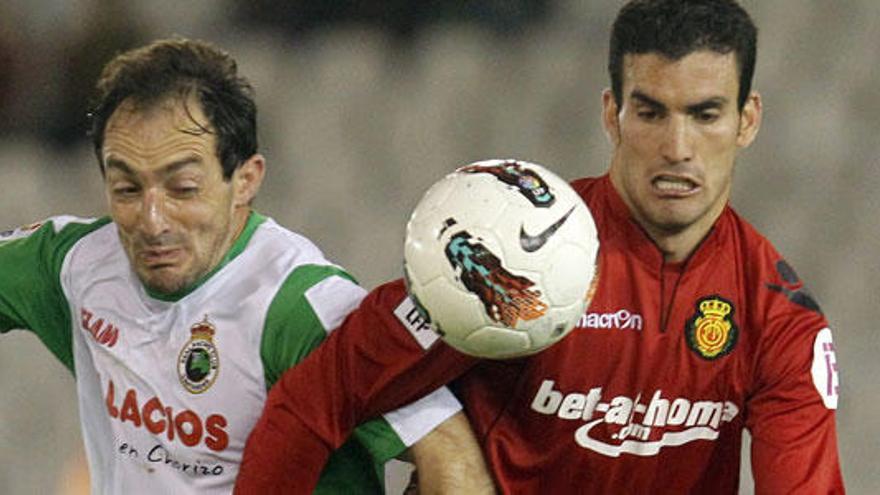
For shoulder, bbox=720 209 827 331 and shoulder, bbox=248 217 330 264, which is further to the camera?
shoulder, bbox=248 217 330 264

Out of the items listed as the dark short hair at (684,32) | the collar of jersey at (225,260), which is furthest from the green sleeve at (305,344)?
the dark short hair at (684,32)

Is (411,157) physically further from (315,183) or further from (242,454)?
(242,454)

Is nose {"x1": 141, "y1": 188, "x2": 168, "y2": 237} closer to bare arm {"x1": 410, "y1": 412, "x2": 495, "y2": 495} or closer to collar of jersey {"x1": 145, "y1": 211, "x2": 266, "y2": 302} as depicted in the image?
collar of jersey {"x1": 145, "y1": 211, "x2": 266, "y2": 302}

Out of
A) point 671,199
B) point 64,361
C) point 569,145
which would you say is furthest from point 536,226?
point 569,145

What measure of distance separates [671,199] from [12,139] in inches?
96.0

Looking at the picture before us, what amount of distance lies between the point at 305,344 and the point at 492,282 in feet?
1.33

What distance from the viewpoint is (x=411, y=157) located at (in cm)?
448

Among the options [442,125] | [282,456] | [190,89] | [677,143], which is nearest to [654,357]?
[677,143]

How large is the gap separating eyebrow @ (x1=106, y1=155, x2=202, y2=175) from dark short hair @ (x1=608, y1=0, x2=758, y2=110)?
0.68 meters

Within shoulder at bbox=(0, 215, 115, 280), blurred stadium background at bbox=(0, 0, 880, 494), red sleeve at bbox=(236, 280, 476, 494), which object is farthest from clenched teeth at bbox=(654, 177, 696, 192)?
blurred stadium background at bbox=(0, 0, 880, 494)

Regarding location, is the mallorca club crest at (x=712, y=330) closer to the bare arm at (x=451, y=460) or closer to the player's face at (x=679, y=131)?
the player's face at (x=679, y=131)

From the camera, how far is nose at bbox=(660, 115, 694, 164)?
2.63 m

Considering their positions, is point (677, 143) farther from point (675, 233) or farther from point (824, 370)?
point (824, 370)

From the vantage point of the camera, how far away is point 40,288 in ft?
10.2
